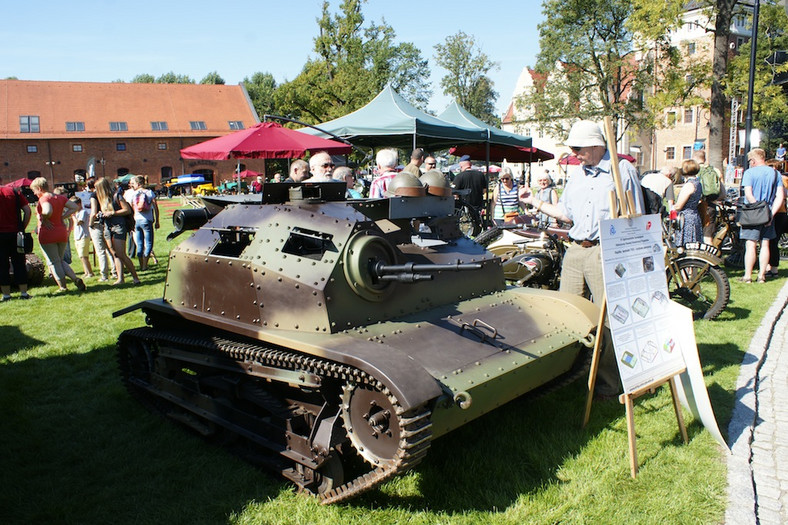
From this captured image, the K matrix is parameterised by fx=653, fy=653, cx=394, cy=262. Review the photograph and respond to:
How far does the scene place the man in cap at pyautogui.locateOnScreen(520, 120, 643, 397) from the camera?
16.4 ft

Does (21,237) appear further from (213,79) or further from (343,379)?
(213,79)

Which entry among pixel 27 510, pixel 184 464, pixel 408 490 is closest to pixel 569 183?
pixel 408 490

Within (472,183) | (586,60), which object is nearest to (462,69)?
(586,60)

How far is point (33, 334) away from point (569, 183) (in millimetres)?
6667

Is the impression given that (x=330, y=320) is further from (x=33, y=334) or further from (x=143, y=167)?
(x=143, y=167)

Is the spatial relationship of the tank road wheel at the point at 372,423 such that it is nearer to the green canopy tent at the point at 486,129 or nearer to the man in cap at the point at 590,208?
the man in cap at the point at 590,208

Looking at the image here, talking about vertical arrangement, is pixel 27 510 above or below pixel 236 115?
below

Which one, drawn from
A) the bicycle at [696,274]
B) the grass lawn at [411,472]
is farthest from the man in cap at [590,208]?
the bicycle at [696,274]

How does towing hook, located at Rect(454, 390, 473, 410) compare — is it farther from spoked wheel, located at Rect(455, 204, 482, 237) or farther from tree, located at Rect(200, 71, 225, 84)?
tree, located at Rect(200, 71, 225, 84)

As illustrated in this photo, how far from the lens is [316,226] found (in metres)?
4.63

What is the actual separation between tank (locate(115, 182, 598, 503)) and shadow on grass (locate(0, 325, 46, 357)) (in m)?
2.60

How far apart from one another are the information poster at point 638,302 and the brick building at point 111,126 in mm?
47905

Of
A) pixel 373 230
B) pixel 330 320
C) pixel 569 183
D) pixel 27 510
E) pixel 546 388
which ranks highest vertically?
pixel 569 183

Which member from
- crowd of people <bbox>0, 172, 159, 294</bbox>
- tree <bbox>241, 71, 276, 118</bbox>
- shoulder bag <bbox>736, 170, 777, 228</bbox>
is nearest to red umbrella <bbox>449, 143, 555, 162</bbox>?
shoulder bag <bbox>736, 170, 777, 228</bbox>
